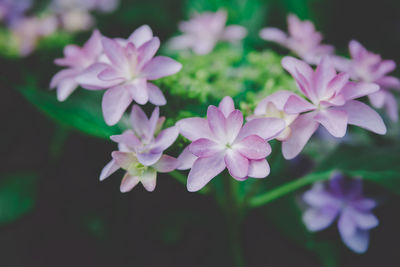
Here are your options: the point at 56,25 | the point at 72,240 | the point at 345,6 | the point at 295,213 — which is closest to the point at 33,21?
the point at 56,25

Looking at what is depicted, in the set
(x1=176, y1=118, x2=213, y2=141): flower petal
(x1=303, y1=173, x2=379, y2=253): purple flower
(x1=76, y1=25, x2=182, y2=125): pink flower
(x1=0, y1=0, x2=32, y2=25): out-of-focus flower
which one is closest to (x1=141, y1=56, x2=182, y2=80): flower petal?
(x1=76, y1=25, x2=182, y2=125): pink flower

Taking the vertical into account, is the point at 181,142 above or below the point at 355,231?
above

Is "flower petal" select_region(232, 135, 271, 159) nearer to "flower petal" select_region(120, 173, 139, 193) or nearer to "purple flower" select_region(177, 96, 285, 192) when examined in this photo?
"purple flower" select_region(177, 96, 285, 192)

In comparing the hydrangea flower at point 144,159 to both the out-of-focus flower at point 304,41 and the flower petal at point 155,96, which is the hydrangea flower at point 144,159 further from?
the out-of-focus flower at point 304,41

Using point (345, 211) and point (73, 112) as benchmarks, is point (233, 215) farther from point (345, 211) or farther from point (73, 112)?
point (73, 112)

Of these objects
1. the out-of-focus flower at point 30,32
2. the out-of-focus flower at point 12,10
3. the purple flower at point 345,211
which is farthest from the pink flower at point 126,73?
the out-of-focus flower at point 12,10

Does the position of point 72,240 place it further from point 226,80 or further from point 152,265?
point 226,80
